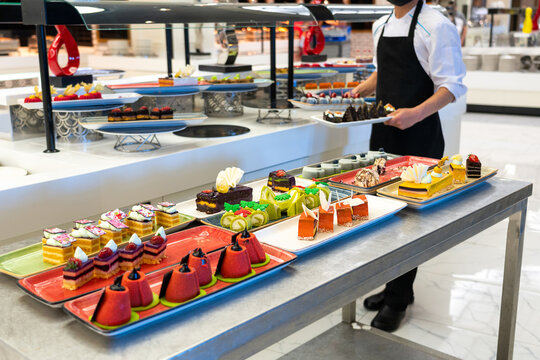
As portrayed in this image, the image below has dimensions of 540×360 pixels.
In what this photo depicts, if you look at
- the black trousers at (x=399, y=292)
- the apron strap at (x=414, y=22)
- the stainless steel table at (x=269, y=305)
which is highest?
the apron strap at (x=414, y=22)

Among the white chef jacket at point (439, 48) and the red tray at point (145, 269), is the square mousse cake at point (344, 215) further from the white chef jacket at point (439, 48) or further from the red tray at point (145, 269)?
the white chef jacket at point (439, 48)

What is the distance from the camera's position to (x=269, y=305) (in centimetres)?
123

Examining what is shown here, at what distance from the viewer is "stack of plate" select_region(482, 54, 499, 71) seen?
331 inches

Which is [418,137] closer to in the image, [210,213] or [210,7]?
[210,7]

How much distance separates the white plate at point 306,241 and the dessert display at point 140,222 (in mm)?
289

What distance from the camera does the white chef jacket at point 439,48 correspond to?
2.55 metres

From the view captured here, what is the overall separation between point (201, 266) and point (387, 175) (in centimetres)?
105

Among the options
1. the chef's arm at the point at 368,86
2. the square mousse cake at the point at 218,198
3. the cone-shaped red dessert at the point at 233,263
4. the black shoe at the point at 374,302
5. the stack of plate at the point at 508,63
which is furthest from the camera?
the stack of plate at the point at 508,63

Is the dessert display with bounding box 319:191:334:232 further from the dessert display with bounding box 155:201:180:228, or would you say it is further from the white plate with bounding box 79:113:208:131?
the white plate with bounding box 79:113:208:131

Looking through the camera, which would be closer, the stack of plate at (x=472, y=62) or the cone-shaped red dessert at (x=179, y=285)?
the cone-shaped red dessert at (x=179, y=285)

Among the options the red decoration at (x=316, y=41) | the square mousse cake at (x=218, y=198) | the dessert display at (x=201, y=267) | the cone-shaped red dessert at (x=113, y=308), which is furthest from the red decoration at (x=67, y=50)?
the red decoration at (x=316, y=41)

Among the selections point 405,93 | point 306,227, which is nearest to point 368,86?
point 405,93

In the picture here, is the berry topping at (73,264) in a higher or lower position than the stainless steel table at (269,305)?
higher

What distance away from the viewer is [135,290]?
117 cm
